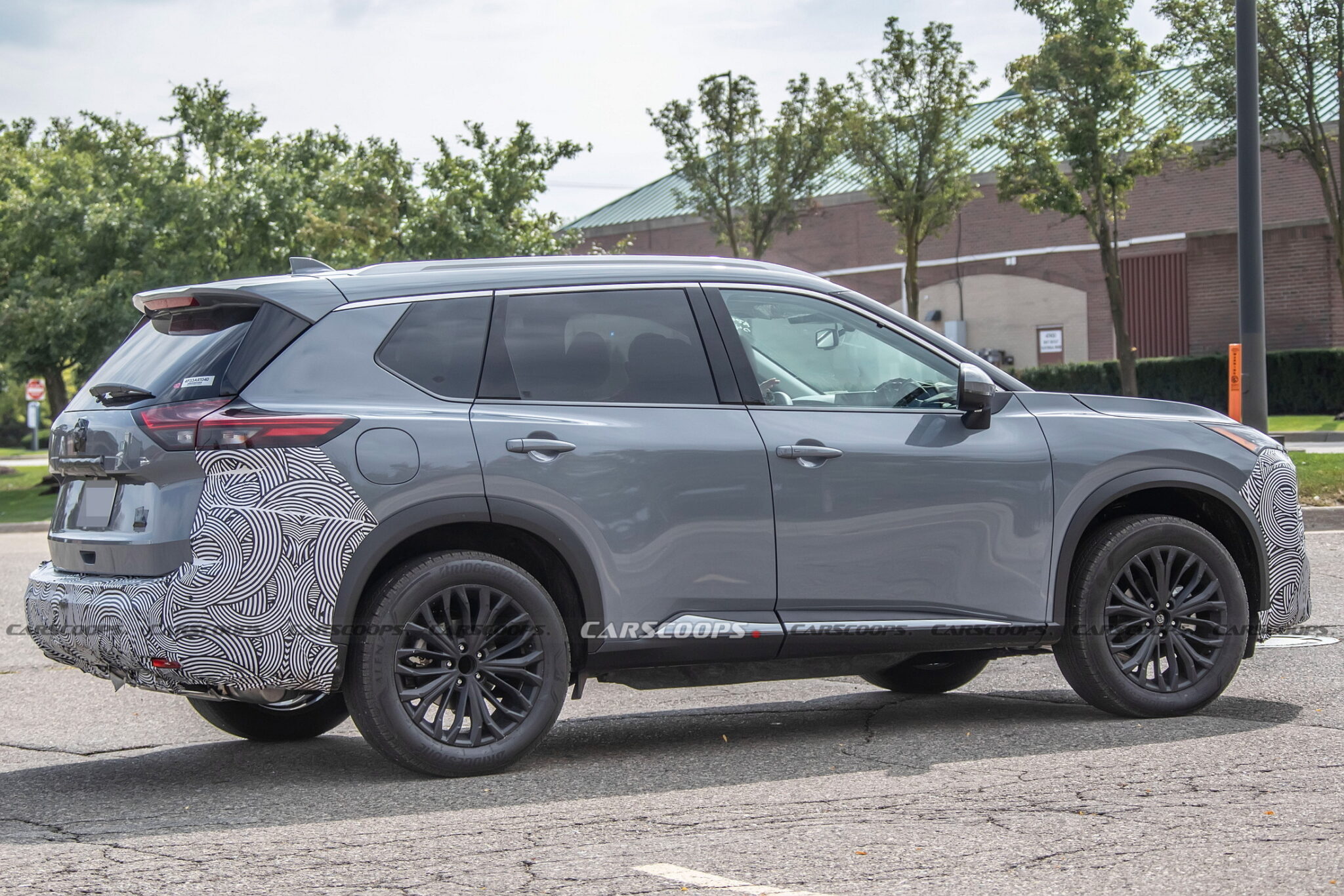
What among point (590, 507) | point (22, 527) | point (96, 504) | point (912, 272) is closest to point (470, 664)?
point (590, 507)

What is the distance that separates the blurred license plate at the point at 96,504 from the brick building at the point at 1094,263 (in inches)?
1137

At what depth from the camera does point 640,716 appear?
680 centimetres

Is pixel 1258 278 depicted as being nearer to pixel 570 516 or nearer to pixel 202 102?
pixel 570 516

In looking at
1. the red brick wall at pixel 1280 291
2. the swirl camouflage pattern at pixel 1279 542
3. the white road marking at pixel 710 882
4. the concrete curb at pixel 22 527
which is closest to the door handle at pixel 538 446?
the white road marking at pixel 710 882

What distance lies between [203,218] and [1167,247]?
86.7ft

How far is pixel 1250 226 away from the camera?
14211 millimetres

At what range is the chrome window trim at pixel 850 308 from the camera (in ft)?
19.0

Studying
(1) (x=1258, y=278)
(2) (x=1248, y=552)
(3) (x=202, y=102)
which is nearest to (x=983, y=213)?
(3) (x=202, y=102)

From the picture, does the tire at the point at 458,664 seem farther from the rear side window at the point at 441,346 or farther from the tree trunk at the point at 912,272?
the tree trunk at the point at 912,272

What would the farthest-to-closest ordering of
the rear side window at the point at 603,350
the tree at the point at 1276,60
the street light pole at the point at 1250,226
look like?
the tree at the point at 1276,60 < the street light pole at the point at 1250,226 < the rear side window at the point at 603,350

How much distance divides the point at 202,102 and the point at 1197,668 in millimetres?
27072

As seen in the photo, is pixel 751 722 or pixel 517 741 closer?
pixel 517 741

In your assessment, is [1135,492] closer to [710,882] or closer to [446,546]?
[446,546]

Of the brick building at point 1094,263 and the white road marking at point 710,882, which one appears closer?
the white road marking at point 710,882
